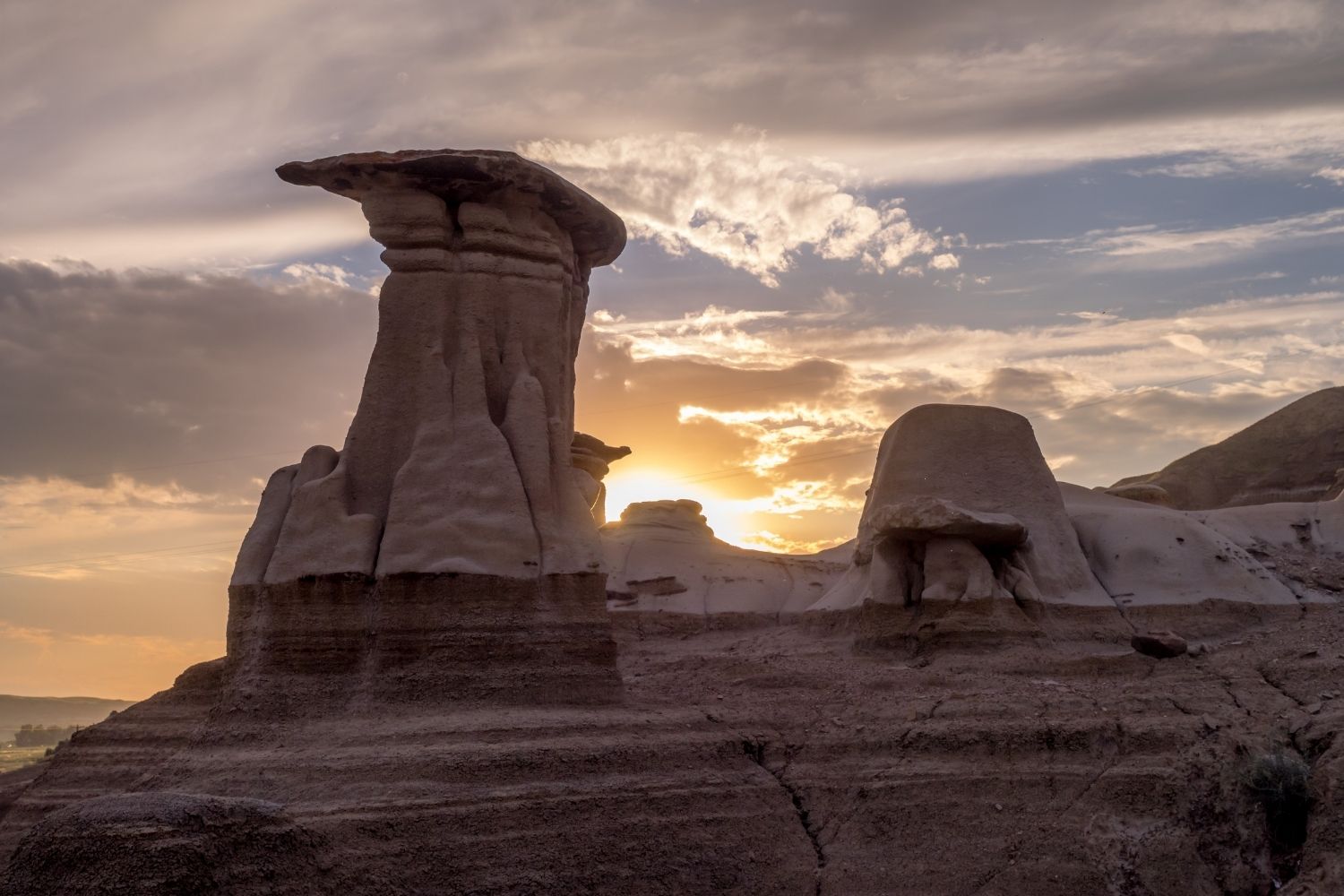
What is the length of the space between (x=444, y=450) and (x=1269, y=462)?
33.8m

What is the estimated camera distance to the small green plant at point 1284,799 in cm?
1396

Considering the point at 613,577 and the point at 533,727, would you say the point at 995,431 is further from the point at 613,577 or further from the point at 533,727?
the point at 533,727

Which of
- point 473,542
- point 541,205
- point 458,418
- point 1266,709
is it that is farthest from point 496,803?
point 1266,709

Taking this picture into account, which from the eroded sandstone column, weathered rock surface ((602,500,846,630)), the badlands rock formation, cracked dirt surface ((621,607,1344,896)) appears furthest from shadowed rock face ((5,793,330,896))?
weathered rock surface ((602,500,846,630))

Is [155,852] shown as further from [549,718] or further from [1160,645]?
[1160,645]

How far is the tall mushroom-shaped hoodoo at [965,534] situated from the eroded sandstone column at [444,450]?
638 centimetres

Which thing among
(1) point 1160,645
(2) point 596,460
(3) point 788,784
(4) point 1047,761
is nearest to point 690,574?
(2) point 596,460

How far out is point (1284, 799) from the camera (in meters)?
14.0

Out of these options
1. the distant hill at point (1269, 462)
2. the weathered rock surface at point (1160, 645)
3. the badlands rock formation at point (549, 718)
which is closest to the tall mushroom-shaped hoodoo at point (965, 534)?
the badlands rock formation at point (549, 718)

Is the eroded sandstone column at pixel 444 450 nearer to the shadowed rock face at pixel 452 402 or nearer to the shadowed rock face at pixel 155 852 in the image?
the shadowed rock face at pixel 452 402

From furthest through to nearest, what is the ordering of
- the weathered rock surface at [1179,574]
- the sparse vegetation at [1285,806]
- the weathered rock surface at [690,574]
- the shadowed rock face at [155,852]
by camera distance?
1. the weathered rock surface at [690,574]
2. the weathered rock surface at [1179,574]
3. the sparse vegetation at [1285,806]
4. the shadowed rock face at [155,852]

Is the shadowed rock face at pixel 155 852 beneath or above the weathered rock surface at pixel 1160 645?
beneath

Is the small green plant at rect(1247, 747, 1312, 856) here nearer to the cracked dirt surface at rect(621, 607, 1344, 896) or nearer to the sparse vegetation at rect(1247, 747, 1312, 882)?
the sparse vegetation at rect(1247, 747, 1312, 882)

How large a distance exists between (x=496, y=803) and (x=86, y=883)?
3967mm
